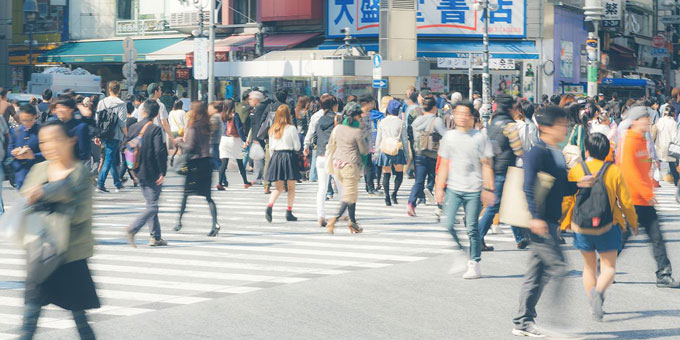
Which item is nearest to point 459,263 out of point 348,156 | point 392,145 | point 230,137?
point 348,156

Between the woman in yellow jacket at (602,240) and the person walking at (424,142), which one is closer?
the woman in yellow jacket at (602,240)

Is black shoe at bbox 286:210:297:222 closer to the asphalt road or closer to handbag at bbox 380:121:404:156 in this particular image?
the asphalt road

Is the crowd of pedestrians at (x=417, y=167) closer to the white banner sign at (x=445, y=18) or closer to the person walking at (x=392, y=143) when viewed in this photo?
the person walking at (x=392, y=143)

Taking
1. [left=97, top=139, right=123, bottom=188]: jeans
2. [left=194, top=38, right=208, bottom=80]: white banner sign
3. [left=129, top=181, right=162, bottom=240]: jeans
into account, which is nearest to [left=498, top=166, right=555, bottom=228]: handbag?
[left=129, top=181, right=162, bottom=240]: jeans

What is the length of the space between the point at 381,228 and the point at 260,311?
5842 mm

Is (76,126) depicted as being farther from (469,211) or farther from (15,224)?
(15,224)

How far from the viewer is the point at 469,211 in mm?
9844

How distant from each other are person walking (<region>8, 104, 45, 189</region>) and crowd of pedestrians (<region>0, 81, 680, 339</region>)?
2cm

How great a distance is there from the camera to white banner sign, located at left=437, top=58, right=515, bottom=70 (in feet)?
119

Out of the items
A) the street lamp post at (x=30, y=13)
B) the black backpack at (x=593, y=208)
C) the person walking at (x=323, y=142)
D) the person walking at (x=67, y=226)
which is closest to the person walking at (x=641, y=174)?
the black backpack at (x=593, y=208)

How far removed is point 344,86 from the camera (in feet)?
99.7

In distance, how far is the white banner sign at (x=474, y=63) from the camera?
119 feet

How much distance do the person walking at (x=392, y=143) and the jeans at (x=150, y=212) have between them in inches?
206

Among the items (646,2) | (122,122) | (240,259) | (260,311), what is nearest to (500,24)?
(646,2)
